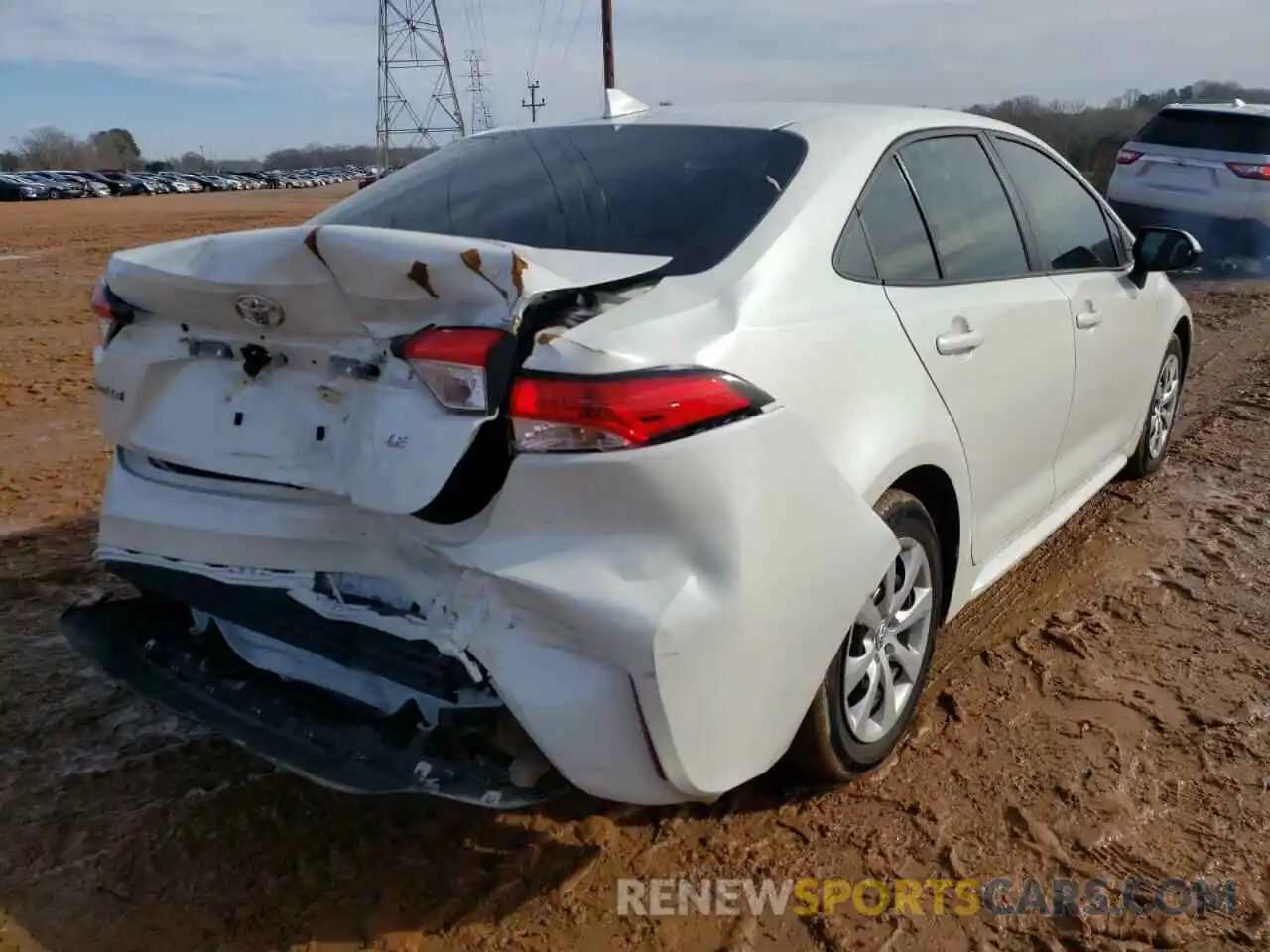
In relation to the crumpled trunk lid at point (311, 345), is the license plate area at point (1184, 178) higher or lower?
lower

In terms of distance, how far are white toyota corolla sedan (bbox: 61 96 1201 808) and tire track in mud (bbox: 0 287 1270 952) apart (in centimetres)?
29

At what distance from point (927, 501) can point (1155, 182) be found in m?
10.1

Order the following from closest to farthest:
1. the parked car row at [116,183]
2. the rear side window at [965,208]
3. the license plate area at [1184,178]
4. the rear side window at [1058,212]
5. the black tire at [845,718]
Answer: the black tire at [845,718] → the rear side window at [965,208] → the rear side window at [1058,212] → the license plate area at [1184,178] → the parked car row at [116,183]

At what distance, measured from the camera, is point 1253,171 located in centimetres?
1076

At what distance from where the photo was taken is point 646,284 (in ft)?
7.34

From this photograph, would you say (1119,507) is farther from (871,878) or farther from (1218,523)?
(871,878)

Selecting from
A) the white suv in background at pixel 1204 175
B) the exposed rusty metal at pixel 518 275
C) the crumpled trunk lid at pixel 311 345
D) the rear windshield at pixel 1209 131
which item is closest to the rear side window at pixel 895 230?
the crumpled trunk lid at pixel 311 345

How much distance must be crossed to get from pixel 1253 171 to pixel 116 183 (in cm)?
6229

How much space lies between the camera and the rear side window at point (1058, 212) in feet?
11.8

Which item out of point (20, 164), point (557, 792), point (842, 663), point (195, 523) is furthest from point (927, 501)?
point (20, 164)

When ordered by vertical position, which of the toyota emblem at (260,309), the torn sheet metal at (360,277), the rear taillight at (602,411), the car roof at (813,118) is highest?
the car roof at (813,118)

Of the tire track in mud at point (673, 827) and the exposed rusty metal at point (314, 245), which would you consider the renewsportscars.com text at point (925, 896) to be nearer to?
the tire track in mud at point (673, 827)

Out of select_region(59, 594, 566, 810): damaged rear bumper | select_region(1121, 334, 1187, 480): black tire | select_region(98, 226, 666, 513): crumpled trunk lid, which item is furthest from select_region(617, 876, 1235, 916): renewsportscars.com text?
select_region(1121, 334, 1187, 480): black tire

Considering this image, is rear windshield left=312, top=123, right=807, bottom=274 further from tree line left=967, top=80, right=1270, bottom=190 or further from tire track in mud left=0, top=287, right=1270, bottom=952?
tree line left=967, top=80, right=1270, bottom=190
